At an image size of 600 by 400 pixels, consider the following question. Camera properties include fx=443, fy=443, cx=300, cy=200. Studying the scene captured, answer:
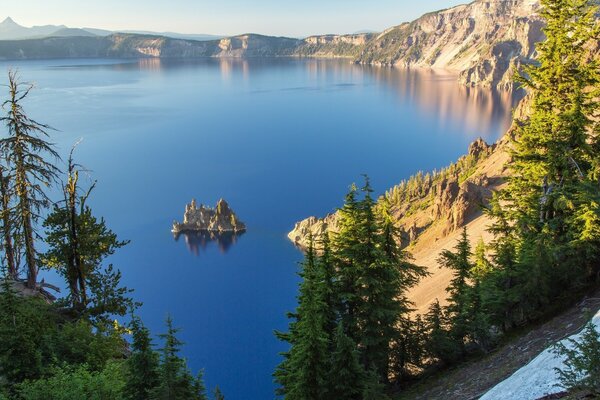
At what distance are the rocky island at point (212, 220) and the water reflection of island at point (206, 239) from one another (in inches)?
38.2

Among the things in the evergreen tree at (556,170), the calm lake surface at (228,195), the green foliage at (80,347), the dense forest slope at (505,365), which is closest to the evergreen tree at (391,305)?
the dense forest slope at (505,365)

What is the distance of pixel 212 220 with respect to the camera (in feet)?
353

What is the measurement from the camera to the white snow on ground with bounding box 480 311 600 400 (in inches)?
482

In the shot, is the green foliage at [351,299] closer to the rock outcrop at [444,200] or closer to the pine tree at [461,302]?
the pine tree at [461,302]

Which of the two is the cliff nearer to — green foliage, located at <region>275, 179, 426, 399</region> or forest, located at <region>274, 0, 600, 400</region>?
forest, located at <region>274, 0, 600, 400</region>

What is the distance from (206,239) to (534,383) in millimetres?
97057

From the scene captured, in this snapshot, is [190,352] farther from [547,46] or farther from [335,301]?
[547,46]

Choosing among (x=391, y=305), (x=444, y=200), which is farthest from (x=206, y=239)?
(x=391, y=305)

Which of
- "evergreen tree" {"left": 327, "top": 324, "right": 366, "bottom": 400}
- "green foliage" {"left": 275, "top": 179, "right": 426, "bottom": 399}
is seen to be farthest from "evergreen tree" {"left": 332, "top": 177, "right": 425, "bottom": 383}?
"evergreen tree" {"left": 327, "top": 324, "right": 366, "bottom": 400}

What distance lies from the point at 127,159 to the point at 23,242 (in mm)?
123891

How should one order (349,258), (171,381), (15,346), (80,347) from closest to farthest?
(171,381), (15,346), (80,347), (349,258)

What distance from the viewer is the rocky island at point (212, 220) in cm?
10669

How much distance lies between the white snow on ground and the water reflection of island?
88.7 m

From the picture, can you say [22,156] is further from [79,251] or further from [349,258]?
[349,258]
